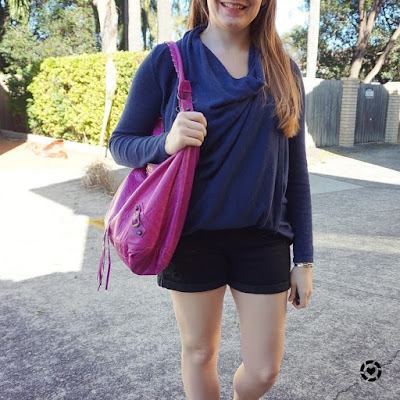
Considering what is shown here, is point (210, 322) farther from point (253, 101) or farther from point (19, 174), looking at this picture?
point (19, 174)

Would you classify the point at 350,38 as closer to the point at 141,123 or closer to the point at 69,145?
the point at 69,145

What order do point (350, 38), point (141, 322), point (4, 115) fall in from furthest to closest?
1. point (350, 38)
2. point (4, 115)
3. point (141, 322)

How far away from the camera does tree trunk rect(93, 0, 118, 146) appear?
11.7 m

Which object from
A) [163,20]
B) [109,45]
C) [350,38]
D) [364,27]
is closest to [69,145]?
[109,45]

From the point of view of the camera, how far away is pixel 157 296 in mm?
3848

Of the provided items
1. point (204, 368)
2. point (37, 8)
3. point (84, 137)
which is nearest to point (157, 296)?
point (204, 368)

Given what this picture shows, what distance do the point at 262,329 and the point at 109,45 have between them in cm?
1322

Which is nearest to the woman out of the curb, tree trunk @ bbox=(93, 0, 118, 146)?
the curb

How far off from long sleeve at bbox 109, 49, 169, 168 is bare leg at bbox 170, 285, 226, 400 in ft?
1.58

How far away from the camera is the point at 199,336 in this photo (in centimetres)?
175

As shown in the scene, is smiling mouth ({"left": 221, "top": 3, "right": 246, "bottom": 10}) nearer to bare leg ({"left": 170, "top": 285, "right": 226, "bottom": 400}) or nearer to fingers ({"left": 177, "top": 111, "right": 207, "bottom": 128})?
fingers ({"left": 177, "top": 111, "right": 207, "bottom": 128})

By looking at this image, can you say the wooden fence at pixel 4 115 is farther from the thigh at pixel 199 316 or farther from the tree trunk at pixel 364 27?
the thigh at pixel 199 316

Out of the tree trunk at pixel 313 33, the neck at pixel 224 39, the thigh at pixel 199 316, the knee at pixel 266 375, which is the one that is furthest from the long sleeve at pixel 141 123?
the tree trunk at pixel 313 33

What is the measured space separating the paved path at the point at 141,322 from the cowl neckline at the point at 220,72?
5.43 feet
